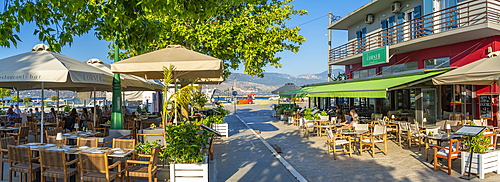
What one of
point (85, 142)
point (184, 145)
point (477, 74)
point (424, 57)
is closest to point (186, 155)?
point (184, 145)

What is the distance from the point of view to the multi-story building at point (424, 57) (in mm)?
11305

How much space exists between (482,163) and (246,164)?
4983 millimetres

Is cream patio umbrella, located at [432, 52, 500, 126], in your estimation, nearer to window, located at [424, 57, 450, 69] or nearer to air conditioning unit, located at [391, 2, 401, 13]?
window, located at [424, 57, 450, 69]

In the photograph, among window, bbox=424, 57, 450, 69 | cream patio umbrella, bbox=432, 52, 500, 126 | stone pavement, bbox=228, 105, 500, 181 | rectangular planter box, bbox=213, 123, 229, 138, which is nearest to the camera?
stone pavement, bbox=228, 105, 500, 181

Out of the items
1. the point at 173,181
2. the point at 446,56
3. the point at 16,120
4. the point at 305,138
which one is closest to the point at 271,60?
the point at 305,138

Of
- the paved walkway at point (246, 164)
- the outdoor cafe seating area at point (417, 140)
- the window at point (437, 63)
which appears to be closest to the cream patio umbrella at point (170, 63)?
the paved walkway at point (246, 164)

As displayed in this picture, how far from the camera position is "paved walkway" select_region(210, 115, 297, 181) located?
6.07 metres

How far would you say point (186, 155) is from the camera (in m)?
4.50

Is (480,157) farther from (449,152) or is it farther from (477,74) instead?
(477,74)

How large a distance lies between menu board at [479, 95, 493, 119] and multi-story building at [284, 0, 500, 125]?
65mm

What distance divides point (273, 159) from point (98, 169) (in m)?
4.58

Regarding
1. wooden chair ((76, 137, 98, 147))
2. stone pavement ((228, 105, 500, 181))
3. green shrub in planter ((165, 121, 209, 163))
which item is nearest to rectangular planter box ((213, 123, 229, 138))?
stone pavement ((228, 105, 500, 181))

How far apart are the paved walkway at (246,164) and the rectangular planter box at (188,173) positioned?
1.32 m

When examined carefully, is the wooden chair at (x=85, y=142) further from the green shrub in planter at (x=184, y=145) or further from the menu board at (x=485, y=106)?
the menu board at (x=485, y=106)
